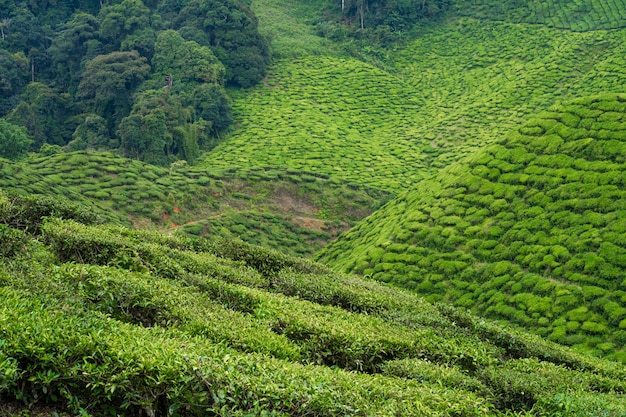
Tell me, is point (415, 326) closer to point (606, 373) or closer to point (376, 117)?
point (606, 373)

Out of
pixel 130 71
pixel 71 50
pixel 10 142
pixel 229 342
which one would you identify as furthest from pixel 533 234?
pixel 71 50

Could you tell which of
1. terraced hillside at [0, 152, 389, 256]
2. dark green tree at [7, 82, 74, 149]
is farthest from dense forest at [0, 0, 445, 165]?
terraced hillside at [0, 152, 389, 256]

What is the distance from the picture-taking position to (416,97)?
156 feet

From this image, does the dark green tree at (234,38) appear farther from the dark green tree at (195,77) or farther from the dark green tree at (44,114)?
the dark green tree at (44,114)

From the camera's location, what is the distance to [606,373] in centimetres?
1132

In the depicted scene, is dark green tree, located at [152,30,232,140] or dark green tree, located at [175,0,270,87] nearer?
dark green tree, located at [152,30,232,140]

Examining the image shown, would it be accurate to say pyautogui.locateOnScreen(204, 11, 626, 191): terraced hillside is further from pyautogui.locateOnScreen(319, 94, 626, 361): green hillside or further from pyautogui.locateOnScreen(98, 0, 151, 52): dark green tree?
pyautogui.locateOnScreen(319, 94, 626, 361): green hillside

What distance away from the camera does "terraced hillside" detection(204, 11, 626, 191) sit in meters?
38.6

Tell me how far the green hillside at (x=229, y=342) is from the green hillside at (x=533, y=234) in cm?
458

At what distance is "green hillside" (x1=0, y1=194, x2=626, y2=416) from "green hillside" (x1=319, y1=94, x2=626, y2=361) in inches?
180

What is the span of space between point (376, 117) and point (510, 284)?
2807 centimetres

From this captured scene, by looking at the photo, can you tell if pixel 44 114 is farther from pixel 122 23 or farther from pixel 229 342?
pixel 229 342

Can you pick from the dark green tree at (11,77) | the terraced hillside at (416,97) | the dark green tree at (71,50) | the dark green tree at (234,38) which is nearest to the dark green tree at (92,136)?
the terraced hillside at (416,97)

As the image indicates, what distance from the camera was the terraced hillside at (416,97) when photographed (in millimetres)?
38553
